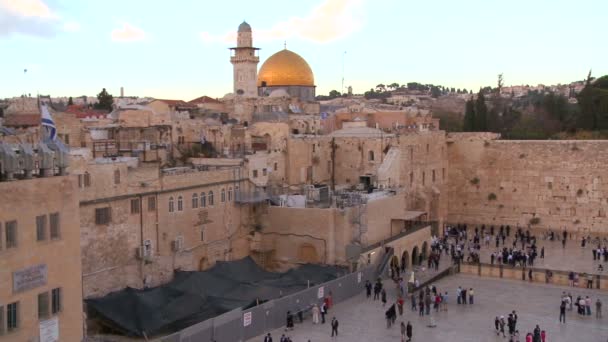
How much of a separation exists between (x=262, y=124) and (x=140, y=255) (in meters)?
11.2

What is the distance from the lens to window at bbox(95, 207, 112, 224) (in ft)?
59.8

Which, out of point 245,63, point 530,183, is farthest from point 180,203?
point 245,63

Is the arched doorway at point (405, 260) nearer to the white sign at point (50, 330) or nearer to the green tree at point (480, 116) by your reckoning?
the white sign at point (50, 330)

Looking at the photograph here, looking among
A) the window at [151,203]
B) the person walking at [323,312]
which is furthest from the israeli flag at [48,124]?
the person walking at [323,312]

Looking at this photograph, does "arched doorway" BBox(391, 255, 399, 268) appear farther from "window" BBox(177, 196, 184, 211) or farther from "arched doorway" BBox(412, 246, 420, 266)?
"window" BBox(177, 196, 184, 211)

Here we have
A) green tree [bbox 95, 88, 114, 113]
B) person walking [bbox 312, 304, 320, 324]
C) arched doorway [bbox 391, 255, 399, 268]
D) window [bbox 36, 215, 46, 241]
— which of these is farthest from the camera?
green tree [bbox 95, 88, 114, 113]

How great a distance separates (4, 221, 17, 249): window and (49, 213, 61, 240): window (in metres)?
0.86

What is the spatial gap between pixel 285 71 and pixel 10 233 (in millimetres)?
37293

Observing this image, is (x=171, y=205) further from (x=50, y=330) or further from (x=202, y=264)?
(x=50, y=330)

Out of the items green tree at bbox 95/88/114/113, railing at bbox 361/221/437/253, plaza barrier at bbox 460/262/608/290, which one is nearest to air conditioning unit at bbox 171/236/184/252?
railing at bbox 361/221/437/253

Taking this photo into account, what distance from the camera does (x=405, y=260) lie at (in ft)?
83.6

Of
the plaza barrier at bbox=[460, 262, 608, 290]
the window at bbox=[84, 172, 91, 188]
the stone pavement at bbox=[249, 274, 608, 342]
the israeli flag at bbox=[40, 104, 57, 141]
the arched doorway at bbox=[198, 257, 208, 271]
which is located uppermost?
the israeli flag at bbox=[40, 104, 57, 141]

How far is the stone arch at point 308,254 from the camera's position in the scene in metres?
23.4

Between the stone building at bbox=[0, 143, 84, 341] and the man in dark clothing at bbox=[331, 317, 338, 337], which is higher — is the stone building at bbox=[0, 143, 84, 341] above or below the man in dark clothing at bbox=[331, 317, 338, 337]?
above
